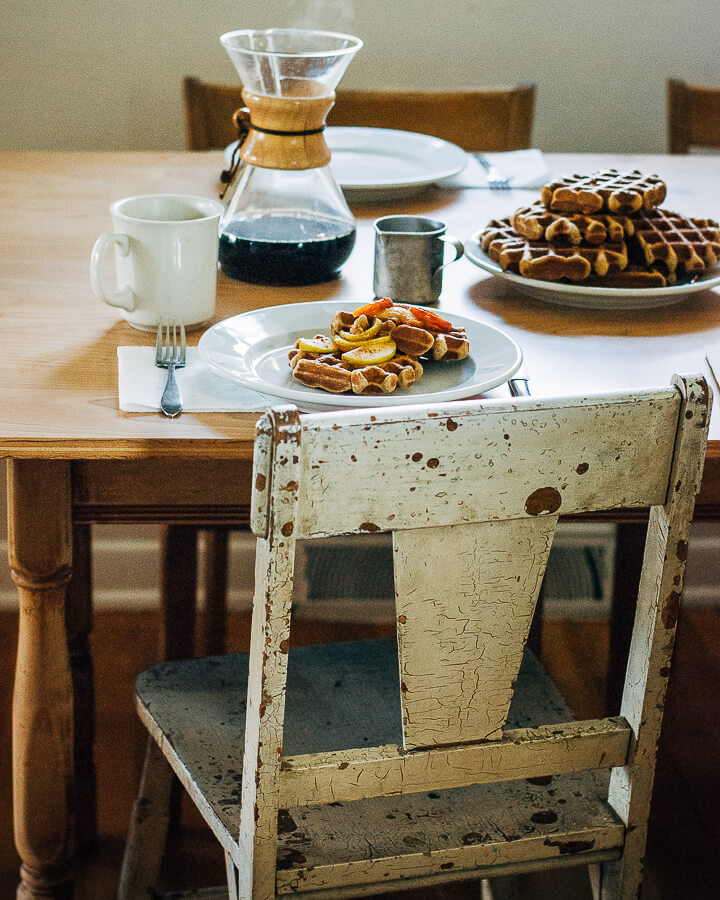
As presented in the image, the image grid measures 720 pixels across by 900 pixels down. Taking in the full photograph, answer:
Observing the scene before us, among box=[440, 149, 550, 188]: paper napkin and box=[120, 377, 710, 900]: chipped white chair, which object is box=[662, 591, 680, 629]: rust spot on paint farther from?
box=[440, 149, 550, 188]: paper napkin

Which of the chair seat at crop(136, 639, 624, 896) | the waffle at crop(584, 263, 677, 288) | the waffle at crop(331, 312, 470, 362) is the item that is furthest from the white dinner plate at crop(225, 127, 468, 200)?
the chair seat at crop(136, 639, 624, 896)

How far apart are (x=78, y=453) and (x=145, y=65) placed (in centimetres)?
149

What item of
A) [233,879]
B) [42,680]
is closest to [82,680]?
[42,680]

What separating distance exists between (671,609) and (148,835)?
755mm

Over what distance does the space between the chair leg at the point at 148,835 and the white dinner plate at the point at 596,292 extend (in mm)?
688

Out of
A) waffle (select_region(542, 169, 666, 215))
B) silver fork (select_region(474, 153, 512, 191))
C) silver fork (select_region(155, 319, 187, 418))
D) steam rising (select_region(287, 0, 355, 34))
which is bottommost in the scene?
silver fork (select_region(155, 319, 187, 418))

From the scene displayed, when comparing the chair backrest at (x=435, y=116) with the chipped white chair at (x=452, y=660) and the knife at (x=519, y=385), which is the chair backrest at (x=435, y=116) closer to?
the knife at (x=519, y=385)

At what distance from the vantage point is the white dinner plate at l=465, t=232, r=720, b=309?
113 cm

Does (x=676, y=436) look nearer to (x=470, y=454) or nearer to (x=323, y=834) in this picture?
(x=470, y=454)

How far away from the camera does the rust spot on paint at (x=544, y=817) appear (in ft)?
2.87

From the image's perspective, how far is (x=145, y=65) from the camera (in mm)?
2098

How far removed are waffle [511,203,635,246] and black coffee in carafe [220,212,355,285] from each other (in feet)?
0.67

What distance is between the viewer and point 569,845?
853mm

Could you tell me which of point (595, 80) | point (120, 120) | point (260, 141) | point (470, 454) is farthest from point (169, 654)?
point (595, 80)
